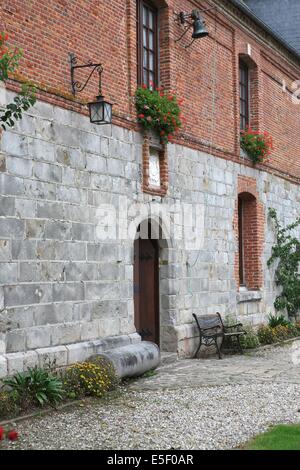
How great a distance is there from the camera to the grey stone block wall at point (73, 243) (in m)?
8.45

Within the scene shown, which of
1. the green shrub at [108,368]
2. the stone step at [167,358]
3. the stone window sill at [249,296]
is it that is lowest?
the stone step at [167,358]

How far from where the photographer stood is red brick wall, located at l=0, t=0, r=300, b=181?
9133mm

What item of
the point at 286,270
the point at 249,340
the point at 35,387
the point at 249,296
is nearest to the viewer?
the point at 35,387

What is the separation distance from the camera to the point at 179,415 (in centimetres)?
762

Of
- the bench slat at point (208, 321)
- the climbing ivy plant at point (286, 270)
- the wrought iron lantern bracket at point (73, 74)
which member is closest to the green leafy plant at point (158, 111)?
the wrought iron lantern bracket at point (73, 74)

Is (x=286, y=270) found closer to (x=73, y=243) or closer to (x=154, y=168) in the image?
(x=154, y=168)

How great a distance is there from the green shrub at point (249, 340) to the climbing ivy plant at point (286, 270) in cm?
216

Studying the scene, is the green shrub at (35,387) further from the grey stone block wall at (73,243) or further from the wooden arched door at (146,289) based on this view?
the wooden arched door at (146,289)

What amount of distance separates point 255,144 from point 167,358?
18.8ft

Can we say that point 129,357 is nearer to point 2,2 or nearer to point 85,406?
point 85,406

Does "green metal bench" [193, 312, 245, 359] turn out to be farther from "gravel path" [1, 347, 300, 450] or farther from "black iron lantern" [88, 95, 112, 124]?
"black iron lantern" [88, 95, 112, 124]

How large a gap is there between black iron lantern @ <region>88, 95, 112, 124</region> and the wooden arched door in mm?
2685

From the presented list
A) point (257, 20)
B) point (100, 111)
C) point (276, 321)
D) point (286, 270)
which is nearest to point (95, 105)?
point (100, 111)

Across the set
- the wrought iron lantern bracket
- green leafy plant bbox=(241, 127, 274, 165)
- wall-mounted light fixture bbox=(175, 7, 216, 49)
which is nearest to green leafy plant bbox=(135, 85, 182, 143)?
the wrought iron lantern bracket
